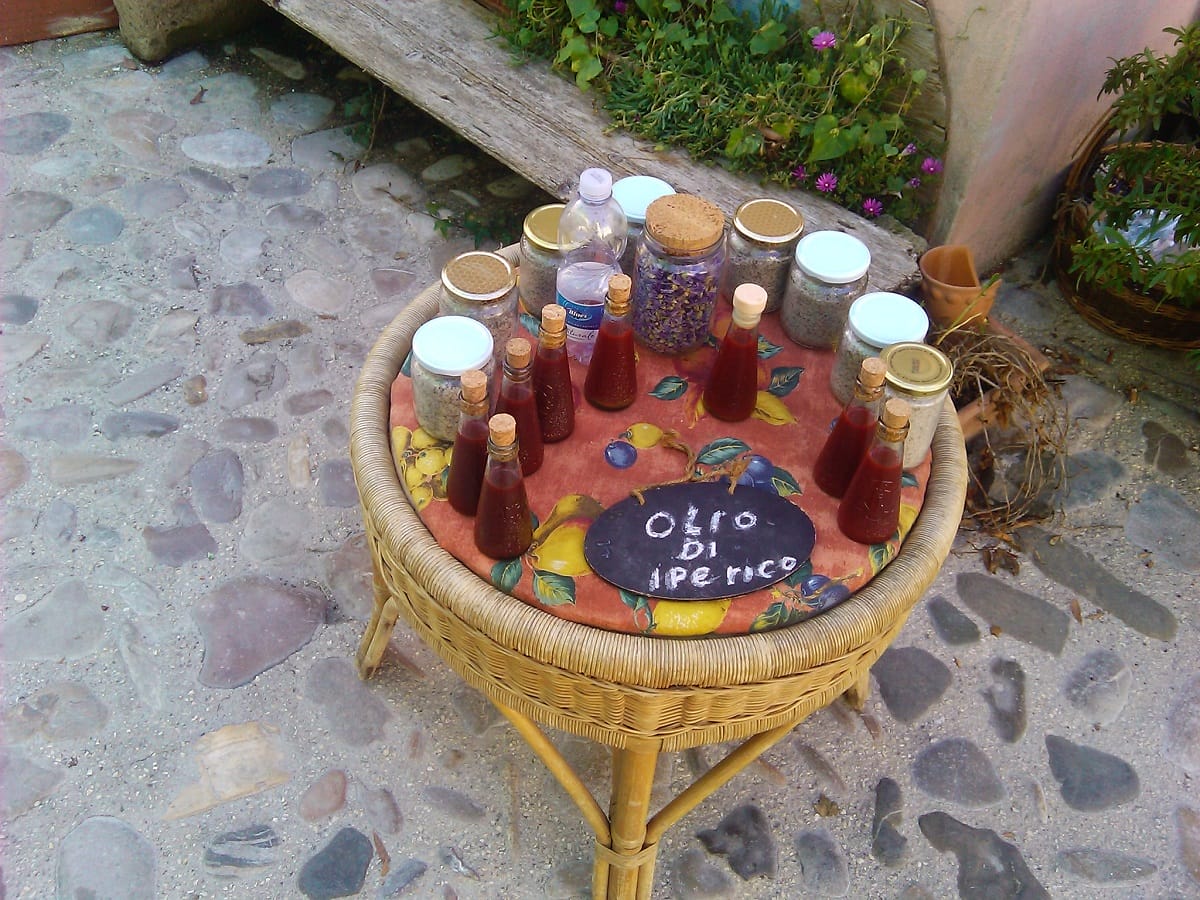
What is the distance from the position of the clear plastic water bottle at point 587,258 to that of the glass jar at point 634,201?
72 mm

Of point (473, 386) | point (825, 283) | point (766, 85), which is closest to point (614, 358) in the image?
point (473, 386)

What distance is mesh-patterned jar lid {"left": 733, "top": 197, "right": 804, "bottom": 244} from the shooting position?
2.07 metres

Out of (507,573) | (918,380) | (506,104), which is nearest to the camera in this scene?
(507,573)

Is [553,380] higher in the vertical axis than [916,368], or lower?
lower

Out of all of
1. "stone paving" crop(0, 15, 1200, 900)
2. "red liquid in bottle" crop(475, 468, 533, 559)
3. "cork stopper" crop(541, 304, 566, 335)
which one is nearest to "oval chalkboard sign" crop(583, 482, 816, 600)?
"red liquid in bottle" crop(475, 468, 533, 559)

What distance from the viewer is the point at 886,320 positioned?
1.91m

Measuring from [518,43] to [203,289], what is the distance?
1.32 meters

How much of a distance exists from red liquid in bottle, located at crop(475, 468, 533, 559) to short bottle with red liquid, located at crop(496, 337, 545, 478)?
123 millimetres

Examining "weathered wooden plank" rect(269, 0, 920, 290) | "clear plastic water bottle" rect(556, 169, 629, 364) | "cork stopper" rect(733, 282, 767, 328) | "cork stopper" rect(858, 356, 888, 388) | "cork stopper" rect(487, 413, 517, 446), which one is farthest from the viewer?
"weathered wooden plank" rect(269, 0, 920, 290)

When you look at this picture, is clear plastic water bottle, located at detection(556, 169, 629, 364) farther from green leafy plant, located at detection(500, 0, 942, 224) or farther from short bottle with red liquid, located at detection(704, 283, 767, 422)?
green leafy plant, located at detection(500, 0, 942, 224)

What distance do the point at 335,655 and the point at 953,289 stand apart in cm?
188

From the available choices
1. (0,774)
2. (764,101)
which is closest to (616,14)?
(764,101)

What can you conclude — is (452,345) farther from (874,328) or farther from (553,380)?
(874,328)

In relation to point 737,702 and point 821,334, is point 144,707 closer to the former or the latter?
point 737,702
